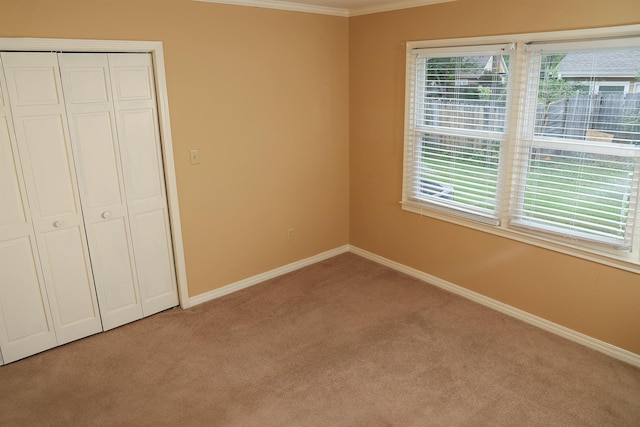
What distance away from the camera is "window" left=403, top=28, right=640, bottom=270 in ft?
9.30

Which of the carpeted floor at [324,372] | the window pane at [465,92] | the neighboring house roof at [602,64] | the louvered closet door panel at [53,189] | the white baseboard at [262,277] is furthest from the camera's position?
the white baseboard at [262,277]

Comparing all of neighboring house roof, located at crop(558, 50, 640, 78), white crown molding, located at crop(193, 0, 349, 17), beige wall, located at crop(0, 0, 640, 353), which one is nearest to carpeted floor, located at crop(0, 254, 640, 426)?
beige wall, located at crop(0, 0, 640, 353)

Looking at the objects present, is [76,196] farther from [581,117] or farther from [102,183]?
[581,117]

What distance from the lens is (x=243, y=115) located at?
12.5 ft

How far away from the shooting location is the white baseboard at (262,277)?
153 inches

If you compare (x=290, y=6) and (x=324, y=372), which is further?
(x=290, y=6)

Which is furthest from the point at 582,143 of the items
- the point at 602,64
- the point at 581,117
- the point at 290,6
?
the point at 290,6

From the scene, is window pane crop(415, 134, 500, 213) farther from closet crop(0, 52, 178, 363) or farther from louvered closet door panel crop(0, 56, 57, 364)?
louvered closet door panel crop(0, 56, 57, 364)

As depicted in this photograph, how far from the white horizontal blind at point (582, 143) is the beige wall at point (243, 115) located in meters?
1.85

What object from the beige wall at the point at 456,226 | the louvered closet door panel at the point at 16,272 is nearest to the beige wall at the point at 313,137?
the beige wall at the point at 456,226

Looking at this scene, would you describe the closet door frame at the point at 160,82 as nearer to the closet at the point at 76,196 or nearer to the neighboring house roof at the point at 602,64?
the closet at the point at 76,196

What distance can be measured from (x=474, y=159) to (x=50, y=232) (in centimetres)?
316

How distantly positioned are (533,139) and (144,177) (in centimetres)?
284

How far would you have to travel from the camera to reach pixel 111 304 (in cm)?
344
